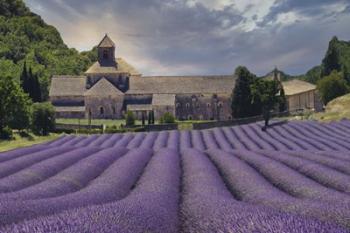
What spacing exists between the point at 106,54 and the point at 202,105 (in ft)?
68.2

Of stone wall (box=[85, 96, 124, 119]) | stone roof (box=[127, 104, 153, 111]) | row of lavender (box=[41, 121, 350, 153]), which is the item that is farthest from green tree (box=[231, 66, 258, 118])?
row of lavender (box=[41, 121, 350, 153])

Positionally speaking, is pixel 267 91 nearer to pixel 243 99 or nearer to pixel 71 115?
pixel 243 99

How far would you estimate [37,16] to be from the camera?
189 metres

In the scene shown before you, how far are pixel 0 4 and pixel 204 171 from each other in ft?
594

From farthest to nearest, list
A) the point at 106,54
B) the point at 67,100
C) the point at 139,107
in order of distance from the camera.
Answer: the point at 106,54 → the point at 67,100 → the point at 139,107

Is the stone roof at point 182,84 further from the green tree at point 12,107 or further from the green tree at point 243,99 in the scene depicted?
the green tree at point 12,107

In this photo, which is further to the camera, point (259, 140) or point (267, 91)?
point (267, 91)

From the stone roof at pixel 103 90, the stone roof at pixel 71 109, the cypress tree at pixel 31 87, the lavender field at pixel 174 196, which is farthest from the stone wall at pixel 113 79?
the lavender field at pixel 174 196

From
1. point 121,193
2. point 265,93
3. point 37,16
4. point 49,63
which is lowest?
point 121,193

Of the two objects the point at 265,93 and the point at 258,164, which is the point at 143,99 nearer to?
the point at 265,93

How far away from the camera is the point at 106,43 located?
97625mm

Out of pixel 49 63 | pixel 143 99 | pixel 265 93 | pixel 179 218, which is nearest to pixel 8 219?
pixel 179 218

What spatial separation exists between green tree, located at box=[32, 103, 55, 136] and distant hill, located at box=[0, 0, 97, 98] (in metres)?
50.2

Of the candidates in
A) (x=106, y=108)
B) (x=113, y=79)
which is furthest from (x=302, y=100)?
(x=106, y=108)
